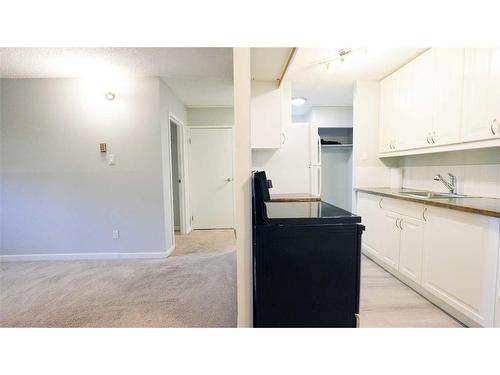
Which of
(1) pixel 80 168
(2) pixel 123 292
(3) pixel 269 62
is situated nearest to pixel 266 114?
(3) pixel 269 62

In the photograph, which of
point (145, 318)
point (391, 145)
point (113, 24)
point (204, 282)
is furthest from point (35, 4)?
point (391, 145)

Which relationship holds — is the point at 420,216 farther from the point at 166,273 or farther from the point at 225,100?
the point at 225,100

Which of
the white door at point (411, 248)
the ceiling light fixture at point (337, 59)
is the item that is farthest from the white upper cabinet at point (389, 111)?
the white door at point (411, 248)

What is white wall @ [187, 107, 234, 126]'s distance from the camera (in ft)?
13.1

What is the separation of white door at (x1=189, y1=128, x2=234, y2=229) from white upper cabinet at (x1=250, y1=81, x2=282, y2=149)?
1.62m

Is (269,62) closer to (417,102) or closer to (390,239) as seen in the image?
(417,102)

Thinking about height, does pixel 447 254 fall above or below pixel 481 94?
below

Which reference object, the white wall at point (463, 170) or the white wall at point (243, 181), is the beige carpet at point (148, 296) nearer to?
the white wall at point (243, 181)

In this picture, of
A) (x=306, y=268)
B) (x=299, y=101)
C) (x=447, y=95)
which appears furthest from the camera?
(x=299, y=101)

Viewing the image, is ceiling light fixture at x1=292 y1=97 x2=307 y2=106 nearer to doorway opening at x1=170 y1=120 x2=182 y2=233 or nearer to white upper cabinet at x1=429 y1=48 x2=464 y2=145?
white upper cabinet at x1=429 y1=48 x2=464 y2=145

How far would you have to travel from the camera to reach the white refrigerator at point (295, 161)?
2672mm

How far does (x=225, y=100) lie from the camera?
367 cm

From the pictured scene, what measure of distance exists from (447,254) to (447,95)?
4.34 feet

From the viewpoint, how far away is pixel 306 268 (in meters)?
1.09
